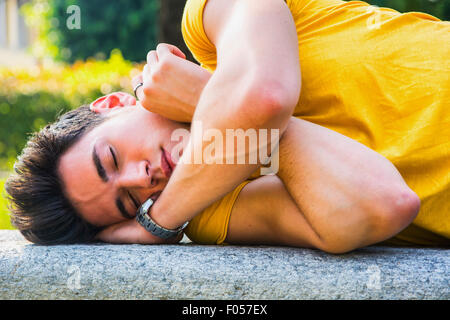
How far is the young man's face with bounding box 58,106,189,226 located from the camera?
2461 mm

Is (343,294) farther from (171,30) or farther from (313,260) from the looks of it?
(171,30)

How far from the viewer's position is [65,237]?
2.66m

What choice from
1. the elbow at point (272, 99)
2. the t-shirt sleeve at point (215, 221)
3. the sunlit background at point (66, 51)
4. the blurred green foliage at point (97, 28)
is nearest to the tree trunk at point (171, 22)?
the sunlit background at point (66, 51)

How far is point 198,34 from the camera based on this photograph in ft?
8.64

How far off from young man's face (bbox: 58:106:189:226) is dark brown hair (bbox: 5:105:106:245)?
0.07 meters

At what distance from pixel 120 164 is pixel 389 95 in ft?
4.28

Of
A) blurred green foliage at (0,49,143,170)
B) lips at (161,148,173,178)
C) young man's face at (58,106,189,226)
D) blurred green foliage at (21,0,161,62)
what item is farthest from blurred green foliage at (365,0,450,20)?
blurred green foliage at (21,0,161,62)

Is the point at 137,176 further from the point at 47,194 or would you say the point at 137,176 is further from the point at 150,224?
the point at 47,194

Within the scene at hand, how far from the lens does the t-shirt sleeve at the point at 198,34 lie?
2.54 m

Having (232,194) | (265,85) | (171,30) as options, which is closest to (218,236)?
(232,194)

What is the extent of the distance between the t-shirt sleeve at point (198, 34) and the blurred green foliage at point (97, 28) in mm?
21005

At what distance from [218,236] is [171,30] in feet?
10.5

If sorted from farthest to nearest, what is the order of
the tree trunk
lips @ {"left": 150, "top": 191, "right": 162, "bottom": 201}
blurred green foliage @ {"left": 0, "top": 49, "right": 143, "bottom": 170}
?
1. blurred green foliage @ {"left": 0, "top": 49, "right": 143, "bottom": 170}
2. the tree trunk
3. lips @ {"left": 150, "top": 191, "right": 162, "bottom": 201}

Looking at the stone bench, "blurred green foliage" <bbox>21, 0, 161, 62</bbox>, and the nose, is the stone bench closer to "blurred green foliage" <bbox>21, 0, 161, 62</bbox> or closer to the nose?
the nose
